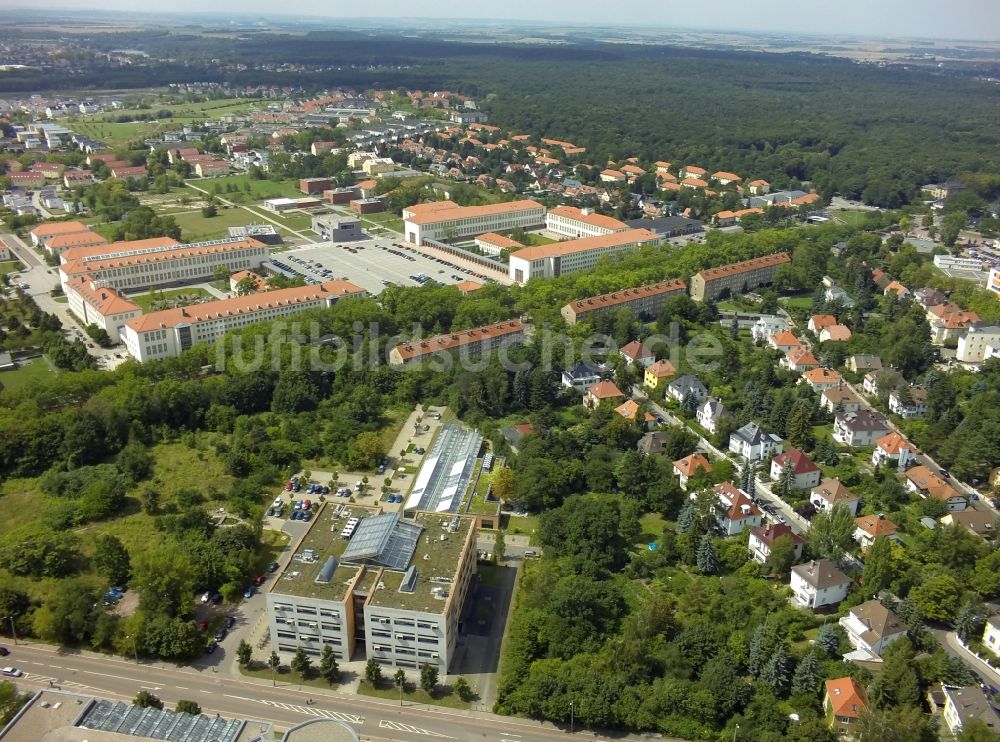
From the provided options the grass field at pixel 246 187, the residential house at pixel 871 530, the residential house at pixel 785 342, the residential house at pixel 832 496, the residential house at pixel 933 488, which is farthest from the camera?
the grass field at pixel 246 187

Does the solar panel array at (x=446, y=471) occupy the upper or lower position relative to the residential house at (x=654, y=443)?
lower

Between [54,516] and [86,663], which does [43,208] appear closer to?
[54,516]

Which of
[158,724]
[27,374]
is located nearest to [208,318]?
[27,374]

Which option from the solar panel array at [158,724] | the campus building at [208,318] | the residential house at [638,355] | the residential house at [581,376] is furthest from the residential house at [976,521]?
the campus building at [208,318]

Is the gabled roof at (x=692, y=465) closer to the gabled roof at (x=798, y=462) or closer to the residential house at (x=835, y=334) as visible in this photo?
the gabled roof at (x=798, y=462)

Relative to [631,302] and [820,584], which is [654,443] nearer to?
[820,584]

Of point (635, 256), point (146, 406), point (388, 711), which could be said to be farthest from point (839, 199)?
point (388, 711)

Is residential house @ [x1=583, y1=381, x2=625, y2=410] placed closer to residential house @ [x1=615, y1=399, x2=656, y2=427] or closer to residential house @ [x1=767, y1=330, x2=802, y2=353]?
residential house @ [x1=615, y1=399, x2=656, y2=427]
